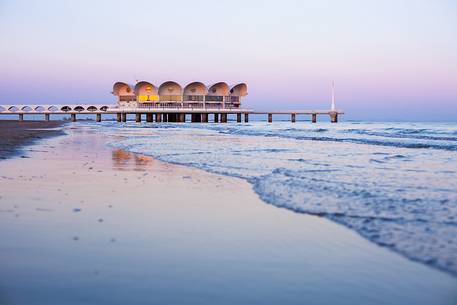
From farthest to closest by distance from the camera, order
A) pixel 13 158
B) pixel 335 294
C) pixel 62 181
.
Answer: pixel 13 158 < pixel 62 181 < pixel 335 294

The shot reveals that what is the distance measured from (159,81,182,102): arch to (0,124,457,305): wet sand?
60694 millimetres

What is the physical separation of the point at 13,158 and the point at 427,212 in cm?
838

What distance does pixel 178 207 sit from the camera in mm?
5152

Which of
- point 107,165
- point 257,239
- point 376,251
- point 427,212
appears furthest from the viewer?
point 107,165

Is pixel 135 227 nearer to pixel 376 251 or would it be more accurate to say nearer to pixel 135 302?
pixel 135 302

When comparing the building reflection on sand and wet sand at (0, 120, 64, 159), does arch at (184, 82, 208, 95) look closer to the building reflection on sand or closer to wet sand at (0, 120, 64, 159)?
wet sand at (0, 120, 64, 159)

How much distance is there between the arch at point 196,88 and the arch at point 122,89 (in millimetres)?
8641

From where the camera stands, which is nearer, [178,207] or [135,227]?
[135,227]

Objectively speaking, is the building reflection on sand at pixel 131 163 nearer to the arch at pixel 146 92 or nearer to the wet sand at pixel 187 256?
the wet sand at pixel 187 256

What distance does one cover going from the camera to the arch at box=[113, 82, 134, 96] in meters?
68.6

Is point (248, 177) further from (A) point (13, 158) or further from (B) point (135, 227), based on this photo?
(A) point (13, 158)

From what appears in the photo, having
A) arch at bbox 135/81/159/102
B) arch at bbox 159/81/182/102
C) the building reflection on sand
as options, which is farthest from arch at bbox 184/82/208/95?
the building reflection on sand

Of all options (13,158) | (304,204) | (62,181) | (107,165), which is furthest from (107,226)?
(13,158)

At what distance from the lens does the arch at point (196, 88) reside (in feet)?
214
